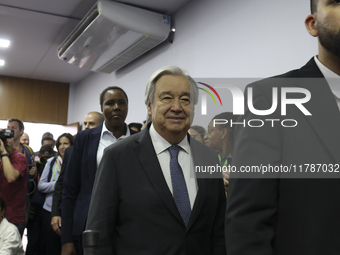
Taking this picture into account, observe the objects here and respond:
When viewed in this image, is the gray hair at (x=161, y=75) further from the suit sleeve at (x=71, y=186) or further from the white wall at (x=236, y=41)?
the white wall at (x=236, y=41)

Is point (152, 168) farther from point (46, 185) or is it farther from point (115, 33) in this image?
point (115, 33)

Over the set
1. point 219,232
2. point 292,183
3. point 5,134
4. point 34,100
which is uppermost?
point 34,100

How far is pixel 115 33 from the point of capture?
13.1 ft

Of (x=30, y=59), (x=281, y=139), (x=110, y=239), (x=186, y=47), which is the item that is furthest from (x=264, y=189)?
(x=30, y=59)

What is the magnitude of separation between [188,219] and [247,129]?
0.57 metres

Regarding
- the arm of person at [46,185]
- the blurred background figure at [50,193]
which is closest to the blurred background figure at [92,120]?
the blurred background figure at [50,193]

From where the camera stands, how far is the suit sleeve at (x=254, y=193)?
769mm

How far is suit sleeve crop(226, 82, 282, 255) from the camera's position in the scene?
0.77 meters

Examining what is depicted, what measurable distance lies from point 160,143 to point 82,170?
0.75m

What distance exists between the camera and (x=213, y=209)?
4.50ft

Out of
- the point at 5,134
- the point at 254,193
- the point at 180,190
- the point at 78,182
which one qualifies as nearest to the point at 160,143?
the point at 180,190

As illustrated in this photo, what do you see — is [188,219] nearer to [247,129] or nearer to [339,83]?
[247,129]

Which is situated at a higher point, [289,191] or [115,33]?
[115,33]

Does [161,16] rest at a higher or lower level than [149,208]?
higher
